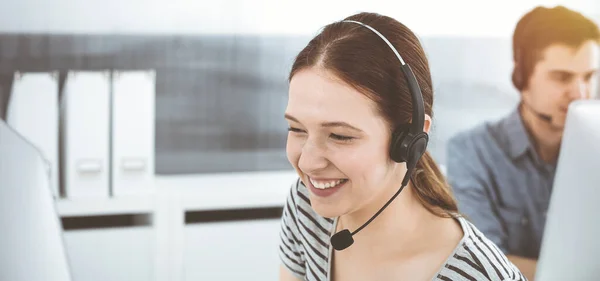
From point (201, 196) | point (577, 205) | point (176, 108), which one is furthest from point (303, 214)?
point (176, 108)

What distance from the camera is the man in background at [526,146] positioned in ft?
9.02

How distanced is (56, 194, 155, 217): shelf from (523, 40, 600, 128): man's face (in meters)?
1.54

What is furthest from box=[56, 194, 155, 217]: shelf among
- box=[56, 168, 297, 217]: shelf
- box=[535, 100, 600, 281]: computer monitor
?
box=[535, 100, 600, 281]: computer monitor

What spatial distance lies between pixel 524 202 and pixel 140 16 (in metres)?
1.63

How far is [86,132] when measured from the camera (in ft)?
8.30

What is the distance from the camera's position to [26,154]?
0.89 m

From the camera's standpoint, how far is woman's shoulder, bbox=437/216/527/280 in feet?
3.46

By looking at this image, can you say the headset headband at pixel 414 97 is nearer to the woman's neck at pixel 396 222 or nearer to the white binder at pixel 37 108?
the woman's neck at pixel 396 222

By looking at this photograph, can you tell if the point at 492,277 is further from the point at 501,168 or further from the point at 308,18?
the point at 308,18

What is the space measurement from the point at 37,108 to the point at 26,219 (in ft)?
5.73

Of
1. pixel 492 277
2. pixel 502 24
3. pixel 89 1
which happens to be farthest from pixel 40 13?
pixel 492 277

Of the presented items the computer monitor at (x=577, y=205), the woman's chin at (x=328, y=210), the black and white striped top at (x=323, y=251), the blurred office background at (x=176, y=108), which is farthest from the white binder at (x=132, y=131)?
the computer monitor at (x=577, y=205)

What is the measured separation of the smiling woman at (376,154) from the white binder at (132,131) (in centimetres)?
153

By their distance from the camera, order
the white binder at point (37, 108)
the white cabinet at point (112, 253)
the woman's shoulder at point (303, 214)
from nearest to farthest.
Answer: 1. the woman's shoulder at point (303, 214)
2. the white binder at point (37, 108)
3. the white cabinet at point (112, 253)
